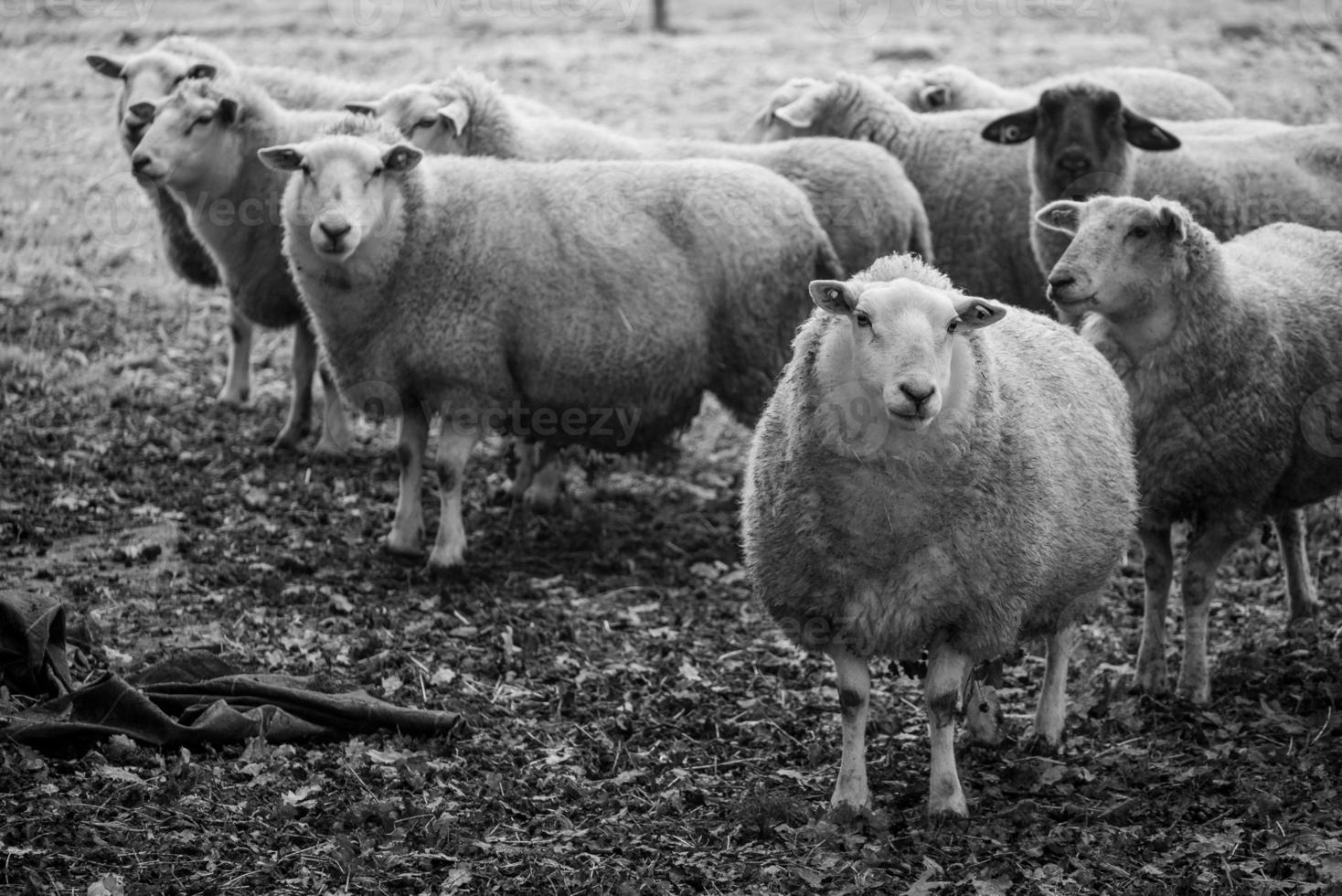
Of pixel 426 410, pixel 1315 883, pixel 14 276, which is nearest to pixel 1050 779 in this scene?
pixel 1315 883

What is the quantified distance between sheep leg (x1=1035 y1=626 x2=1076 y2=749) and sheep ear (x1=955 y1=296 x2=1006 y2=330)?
1.60 m

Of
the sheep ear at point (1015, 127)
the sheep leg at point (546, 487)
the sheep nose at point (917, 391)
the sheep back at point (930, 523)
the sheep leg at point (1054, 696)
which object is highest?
the sheep ear at point (1015, 127)

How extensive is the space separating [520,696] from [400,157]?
287 centimetres

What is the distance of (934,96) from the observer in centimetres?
1095

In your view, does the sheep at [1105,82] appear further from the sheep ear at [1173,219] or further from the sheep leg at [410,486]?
the sheep leg at [410,486]

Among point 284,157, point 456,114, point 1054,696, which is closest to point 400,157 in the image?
point 284,157

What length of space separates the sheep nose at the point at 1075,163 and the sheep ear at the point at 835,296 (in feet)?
13.3

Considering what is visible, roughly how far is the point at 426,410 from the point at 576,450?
1262mm

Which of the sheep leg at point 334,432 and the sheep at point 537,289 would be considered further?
the sheep leg at point 334,432

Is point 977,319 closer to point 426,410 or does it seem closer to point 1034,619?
point 1034,619

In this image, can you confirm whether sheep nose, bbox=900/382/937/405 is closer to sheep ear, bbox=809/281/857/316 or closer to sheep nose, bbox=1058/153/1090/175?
sheep ear, bbox=809/281/857/316

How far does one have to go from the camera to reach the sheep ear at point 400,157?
24.5ft

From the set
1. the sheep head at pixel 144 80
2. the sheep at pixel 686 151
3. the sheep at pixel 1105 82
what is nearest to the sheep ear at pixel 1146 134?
the sheep at pixel 686 151

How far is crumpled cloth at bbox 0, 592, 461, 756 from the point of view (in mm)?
5305
